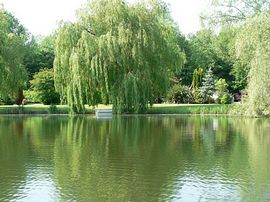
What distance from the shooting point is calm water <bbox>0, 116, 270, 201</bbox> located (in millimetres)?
9094

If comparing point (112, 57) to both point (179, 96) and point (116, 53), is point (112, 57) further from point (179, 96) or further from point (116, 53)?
point (179, 96)

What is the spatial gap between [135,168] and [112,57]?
20015 mm

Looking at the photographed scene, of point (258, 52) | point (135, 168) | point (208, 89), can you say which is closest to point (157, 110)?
point (208, 89)

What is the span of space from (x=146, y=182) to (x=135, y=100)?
21.7 metres

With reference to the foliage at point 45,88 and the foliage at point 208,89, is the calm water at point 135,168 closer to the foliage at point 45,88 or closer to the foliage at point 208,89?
the foliage at point 45,88

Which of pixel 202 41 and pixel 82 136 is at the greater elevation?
pixel 202 41

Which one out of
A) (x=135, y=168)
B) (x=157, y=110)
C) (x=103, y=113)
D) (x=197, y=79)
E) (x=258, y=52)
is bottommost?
(x=135, y=168)

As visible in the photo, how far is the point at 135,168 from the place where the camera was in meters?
11.8

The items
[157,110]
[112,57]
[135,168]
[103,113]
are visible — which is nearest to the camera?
[135,168]

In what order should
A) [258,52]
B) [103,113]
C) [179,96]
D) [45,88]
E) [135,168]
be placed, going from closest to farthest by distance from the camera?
[135,168], [258,52], [103,113], [45,88], [179,96]

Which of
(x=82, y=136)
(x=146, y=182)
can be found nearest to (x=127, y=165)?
(x=146, y=182)

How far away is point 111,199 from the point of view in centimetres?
856

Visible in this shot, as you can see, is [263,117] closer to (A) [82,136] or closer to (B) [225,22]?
(B) [225,22]

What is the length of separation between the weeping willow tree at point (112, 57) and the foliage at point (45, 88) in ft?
27.3
